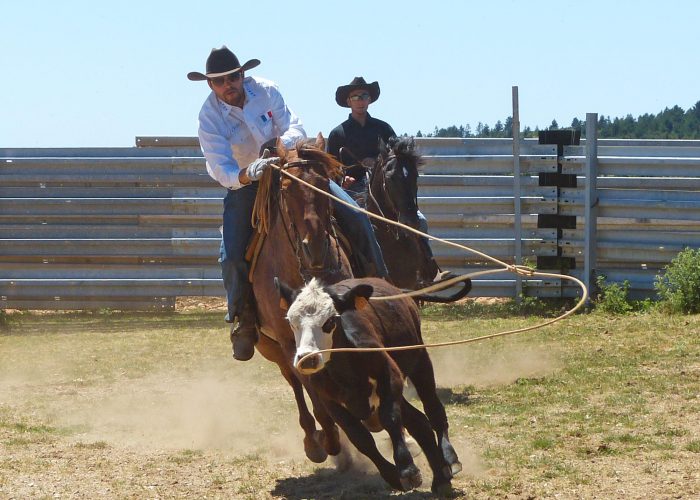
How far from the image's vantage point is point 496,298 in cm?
1664

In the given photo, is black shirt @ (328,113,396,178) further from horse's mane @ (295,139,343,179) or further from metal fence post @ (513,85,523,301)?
metal fence post @ (513,85,523,301)

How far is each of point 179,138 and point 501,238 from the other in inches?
202

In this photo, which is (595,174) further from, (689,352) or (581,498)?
(581,498)

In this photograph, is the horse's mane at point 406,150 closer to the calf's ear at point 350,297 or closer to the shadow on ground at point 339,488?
the shadow on ground at point 339,488

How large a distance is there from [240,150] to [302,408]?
2.00 meters

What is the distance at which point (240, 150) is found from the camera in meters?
8.12

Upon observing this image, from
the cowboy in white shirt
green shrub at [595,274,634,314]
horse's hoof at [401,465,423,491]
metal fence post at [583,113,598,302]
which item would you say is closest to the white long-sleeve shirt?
the cowboy in white shirt

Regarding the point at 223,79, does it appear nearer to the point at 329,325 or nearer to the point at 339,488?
the point at 329,325

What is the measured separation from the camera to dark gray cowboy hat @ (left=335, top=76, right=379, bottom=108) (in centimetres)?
1102

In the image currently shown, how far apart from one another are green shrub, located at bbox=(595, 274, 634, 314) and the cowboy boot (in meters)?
7.18

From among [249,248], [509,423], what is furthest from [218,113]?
[509,423]

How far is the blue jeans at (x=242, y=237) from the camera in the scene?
7.70 meters

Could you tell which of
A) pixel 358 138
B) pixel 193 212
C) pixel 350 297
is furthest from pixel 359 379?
pixel 193 212

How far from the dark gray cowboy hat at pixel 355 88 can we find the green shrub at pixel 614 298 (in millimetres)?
4566
